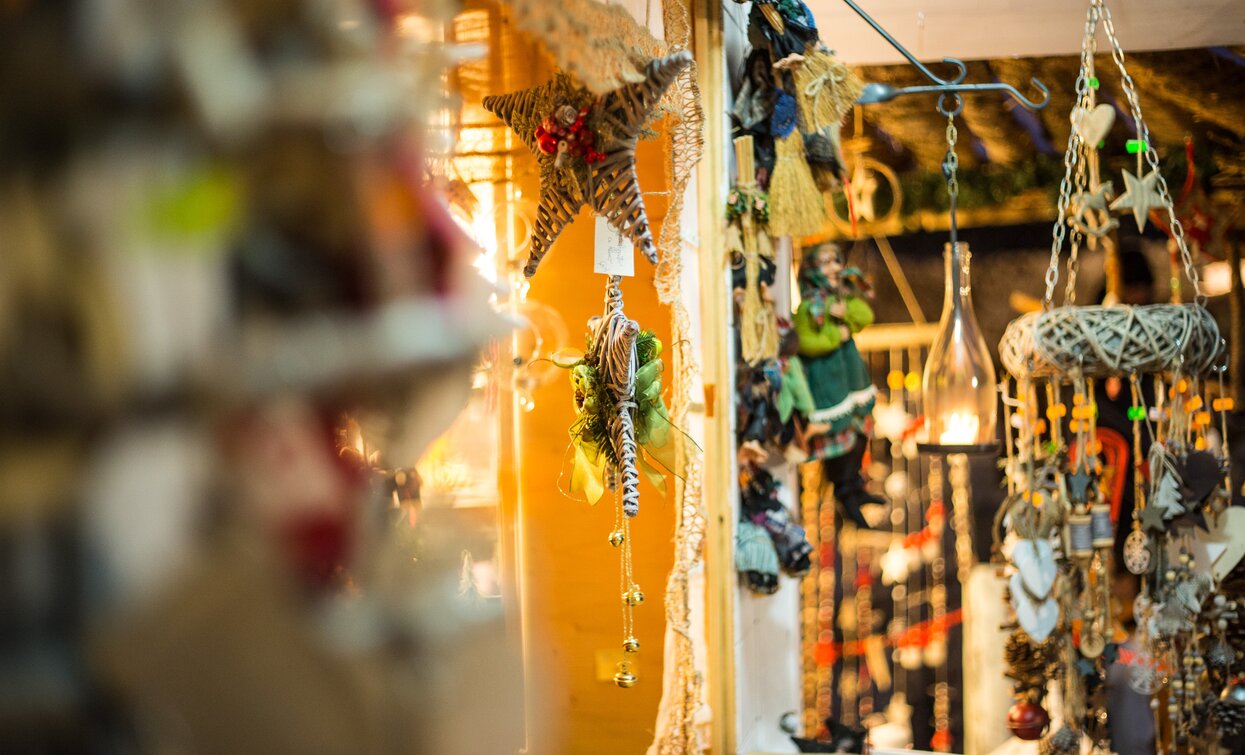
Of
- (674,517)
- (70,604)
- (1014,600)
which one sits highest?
(70,604)

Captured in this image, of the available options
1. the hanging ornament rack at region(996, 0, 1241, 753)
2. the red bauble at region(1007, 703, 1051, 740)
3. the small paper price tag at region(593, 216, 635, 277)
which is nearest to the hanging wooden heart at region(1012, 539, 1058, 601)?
the hanging ornament rack at region(996, 0, 1241, 753)

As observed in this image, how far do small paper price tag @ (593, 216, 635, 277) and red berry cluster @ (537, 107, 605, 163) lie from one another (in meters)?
0.12

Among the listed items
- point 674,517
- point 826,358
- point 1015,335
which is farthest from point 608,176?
point 1015,335

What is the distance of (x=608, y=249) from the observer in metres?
1.44

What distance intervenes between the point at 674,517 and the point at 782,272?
3.33 ft

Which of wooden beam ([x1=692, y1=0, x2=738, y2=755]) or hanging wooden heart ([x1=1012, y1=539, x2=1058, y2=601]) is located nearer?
wooden beam ([x1=692, y1=0, x2=738, y2=755])

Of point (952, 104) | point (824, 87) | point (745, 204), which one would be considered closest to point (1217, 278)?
point (952, 104)

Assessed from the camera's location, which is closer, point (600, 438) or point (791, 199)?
point (600, 438)

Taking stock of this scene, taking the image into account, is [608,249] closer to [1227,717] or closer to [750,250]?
[750,250]

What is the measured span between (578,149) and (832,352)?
1191 millimetres

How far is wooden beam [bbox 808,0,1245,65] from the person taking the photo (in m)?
2.65

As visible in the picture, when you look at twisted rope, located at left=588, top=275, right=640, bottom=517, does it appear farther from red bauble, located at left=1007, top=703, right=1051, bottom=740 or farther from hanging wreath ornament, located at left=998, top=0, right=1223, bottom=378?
red bauble, located at left=1007, top=703, right=1051, bottom=740

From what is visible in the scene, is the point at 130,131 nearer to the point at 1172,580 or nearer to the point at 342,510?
the point at 342,510

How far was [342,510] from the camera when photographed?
38cm
